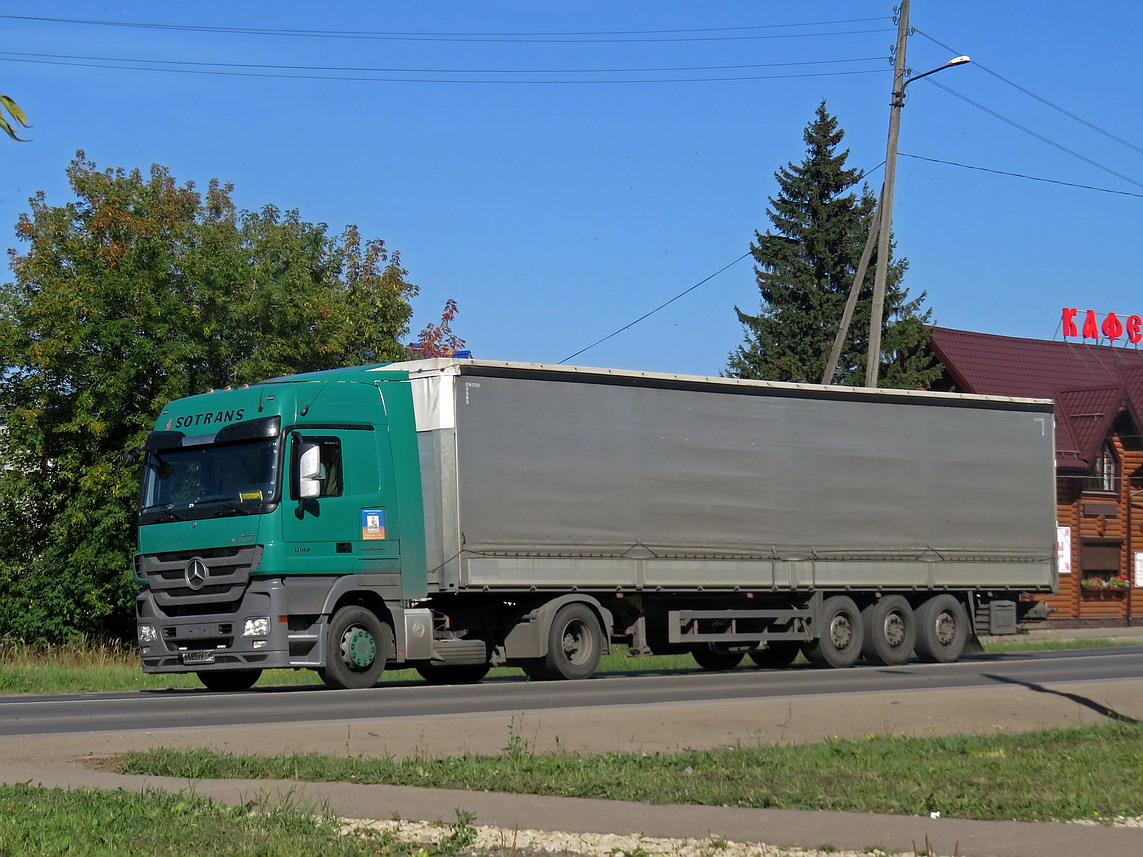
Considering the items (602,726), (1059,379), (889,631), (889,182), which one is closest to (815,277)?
(1059,379)

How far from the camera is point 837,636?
76.2 ft

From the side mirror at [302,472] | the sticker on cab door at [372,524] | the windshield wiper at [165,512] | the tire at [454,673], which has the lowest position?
the tire at [454,673]

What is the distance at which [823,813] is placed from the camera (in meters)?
8.27

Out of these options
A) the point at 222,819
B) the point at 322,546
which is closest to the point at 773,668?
the point at 322,546

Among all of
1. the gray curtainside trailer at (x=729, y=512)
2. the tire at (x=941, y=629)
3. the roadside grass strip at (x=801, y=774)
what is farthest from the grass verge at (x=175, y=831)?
the tire at (x=941, y=629)

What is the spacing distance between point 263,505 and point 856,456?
32.7 feet

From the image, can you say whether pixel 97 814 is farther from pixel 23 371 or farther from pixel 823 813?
pixel 23 371

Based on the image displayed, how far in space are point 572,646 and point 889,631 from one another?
19.9 ft

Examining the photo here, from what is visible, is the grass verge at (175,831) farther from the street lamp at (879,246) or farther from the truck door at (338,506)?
the street lamp at (879,246)

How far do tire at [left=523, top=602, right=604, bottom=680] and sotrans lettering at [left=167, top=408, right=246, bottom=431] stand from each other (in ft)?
16.2

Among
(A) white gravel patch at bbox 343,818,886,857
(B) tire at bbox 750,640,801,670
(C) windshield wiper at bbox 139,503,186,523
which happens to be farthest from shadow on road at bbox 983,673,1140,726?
(C) windshield wiper at bbox 139,503,186,523

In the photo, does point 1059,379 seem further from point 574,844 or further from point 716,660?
point 574,844

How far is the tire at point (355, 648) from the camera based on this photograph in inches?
702

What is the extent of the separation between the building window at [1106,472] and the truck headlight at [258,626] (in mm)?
36541
